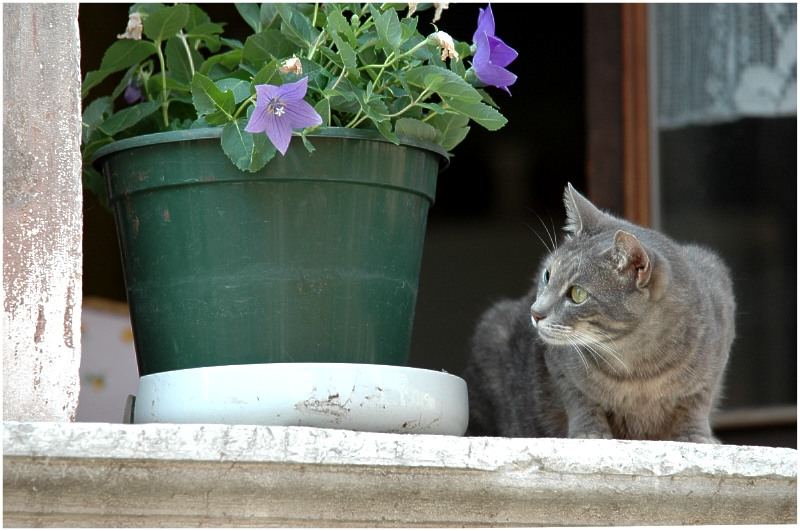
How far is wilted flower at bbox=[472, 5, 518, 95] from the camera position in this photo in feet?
4.77

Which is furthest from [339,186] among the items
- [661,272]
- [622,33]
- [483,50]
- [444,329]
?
[444,329]

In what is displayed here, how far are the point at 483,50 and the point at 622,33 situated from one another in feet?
5.74

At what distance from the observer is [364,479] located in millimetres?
1192

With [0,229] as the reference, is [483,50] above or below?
above

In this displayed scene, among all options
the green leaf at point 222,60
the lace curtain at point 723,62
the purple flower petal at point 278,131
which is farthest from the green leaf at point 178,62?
the lace curtain at point 723,62

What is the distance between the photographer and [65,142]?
1.26 m

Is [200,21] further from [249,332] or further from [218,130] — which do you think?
[249,332]

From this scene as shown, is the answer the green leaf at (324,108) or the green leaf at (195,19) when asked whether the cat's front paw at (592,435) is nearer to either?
the green leaf at (324,108)

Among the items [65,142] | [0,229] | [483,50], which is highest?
[483,50]

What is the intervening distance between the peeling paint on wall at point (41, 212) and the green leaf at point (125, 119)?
0.69 ft

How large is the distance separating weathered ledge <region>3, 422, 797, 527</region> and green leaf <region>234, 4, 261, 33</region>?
684 mm

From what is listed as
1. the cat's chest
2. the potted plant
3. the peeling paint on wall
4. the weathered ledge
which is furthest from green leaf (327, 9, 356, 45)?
the cat's chest

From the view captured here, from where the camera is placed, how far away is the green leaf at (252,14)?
1596mm

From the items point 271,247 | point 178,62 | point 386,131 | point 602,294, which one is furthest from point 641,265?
point 178,62
